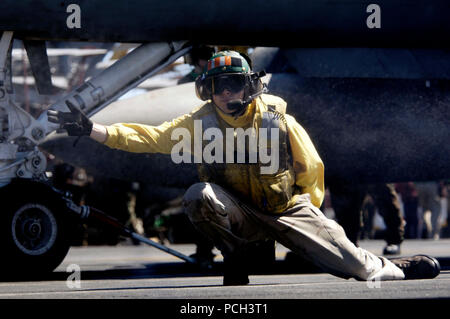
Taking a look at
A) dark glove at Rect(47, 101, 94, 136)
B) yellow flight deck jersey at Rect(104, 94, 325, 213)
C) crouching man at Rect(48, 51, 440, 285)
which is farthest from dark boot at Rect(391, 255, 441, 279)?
dark glove at Rect(47, 101, 94, 136)

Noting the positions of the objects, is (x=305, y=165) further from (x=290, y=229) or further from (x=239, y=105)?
(x=239, y=105)

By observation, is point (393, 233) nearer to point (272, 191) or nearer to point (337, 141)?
point (337, 141)

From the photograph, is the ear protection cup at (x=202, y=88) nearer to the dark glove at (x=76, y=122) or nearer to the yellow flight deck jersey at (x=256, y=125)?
the yellow flight deck jersey at (x=256, y=125)

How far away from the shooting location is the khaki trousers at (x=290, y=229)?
5.48 metres

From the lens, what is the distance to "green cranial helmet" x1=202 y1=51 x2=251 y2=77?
5.75 m

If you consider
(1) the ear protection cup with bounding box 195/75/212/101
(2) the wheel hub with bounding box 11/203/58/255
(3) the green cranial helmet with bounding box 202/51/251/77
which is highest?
(3) the green cranial helmet with bounding box 202/51/251/77

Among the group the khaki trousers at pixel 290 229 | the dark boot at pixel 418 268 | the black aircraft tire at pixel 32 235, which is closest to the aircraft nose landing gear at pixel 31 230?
the black aircraft tire at pixel 32 235

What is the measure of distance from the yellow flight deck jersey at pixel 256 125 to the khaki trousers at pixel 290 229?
90 millimetres

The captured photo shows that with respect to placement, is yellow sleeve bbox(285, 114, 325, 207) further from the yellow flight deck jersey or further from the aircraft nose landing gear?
the aircraft nose landing gear

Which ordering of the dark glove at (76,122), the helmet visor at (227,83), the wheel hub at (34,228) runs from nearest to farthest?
the dark glove at (76,122) < the helmet visor at (227,83) < the wheel hub at (34,228)

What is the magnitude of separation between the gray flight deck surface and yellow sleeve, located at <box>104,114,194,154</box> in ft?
3.07

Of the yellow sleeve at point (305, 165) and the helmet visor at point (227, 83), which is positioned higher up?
the helmet visor at point (227, 83)

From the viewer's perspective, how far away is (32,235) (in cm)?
759

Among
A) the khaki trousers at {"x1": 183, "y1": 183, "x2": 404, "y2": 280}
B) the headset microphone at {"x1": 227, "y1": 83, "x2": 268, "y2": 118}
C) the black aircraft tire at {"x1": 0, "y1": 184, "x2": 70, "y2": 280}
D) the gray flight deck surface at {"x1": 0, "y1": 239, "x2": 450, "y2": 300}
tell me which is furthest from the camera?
the black aircraft tire at {"x1": 0, "y1": 184, "x2": 70, "y2": 280}
